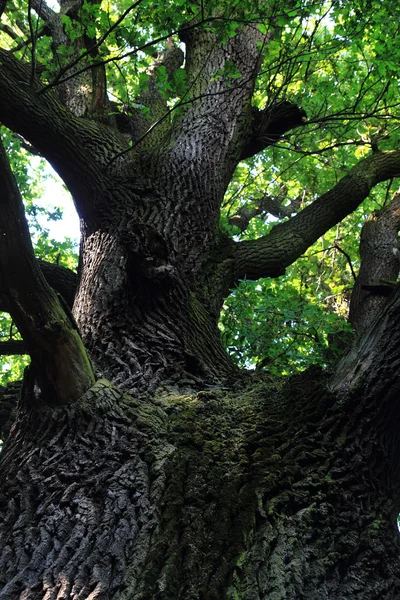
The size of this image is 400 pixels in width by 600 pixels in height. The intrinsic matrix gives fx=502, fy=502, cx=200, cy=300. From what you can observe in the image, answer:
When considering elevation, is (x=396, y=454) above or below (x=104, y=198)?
below

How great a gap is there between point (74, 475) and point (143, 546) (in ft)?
1.71

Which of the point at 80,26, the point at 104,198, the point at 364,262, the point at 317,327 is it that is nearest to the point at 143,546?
the point at 104,198

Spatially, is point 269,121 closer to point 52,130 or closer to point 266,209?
point 52,130

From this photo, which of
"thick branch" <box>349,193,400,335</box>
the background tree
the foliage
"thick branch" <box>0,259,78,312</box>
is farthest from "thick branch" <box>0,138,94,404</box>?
"thick branch" <box>349,193,400,335</box>

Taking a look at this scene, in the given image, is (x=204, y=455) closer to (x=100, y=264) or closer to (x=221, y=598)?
(x=221, y=598)

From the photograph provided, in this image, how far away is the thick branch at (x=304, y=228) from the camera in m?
4.53

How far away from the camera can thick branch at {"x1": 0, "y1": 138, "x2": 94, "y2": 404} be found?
2.31m

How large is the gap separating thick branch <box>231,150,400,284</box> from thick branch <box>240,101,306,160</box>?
0.82 metres

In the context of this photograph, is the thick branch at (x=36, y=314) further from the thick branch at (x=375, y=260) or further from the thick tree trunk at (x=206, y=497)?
the thick branch at (x=375, y=260)

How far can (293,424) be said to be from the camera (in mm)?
2490

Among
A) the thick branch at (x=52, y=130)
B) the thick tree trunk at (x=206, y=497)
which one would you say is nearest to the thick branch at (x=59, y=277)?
the thick branch at (x=52, y=130)

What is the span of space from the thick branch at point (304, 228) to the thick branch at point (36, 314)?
216 cm

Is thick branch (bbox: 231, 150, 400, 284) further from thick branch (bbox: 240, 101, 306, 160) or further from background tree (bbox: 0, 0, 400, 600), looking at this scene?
thick branch (bbox: 240, 101, 306, 160)

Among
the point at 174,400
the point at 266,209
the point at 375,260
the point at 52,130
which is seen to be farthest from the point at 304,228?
the point at 266,209
